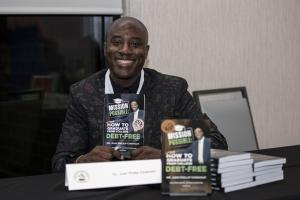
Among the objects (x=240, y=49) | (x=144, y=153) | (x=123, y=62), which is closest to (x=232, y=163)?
(x=144, y=153)

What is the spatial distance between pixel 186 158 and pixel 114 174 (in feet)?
0.83

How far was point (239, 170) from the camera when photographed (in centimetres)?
158

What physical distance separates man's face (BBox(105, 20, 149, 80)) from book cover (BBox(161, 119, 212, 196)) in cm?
69

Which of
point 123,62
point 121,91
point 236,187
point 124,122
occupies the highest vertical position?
point 123,62

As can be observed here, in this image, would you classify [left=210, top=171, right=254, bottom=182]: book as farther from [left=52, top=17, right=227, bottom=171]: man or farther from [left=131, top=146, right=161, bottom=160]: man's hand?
[left=52, top=17, right=227, bottom=171]: man

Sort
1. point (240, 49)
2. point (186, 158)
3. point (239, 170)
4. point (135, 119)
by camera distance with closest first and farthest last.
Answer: point (186, 158) → point (239, 170) → point (135, 119) → point (240, 49)

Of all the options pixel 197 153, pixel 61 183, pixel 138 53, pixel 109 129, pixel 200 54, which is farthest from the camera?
pixel 200 54

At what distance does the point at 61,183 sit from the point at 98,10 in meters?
1.70

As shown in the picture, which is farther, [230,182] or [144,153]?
[144,153]

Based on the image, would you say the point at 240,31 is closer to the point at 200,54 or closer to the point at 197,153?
the point at 200,54

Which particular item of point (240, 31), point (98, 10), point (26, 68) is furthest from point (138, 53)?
point (240, 31)

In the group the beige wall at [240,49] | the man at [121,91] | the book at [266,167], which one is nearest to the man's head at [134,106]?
the man at [121,91]

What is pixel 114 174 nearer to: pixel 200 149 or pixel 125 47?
pixel 200 149

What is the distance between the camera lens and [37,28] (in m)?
3.19
